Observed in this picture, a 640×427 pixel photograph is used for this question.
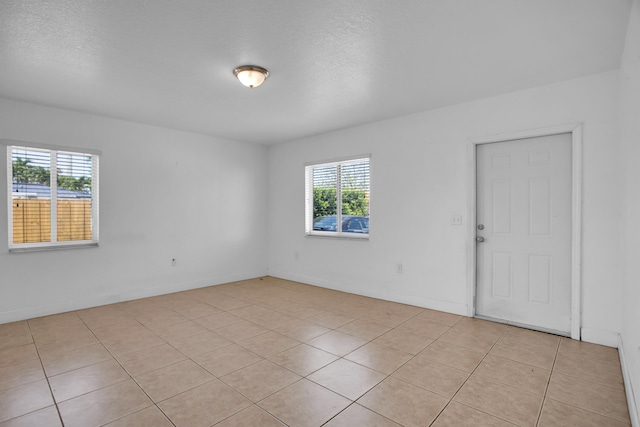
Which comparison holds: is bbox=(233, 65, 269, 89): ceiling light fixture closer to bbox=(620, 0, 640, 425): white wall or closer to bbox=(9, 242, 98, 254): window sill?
bbox=(620, 0, 640, 425): white wall

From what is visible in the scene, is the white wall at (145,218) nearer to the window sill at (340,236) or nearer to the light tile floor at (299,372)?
the light tile floor at (299,372)

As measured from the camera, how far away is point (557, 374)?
2.52 metres

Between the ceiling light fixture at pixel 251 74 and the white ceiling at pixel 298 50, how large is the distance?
0.08 metres

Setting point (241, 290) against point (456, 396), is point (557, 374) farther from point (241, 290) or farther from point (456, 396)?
point (241, 290)

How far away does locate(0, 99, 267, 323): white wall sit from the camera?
388 cm

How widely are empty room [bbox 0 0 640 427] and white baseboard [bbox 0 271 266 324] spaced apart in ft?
0.10

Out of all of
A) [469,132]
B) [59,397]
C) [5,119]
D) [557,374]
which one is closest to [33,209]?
[5,119]

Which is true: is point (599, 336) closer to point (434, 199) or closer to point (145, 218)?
point (434, 199)

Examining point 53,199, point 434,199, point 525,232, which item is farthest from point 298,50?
point 53,199

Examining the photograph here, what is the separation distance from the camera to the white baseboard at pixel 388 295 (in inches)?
157

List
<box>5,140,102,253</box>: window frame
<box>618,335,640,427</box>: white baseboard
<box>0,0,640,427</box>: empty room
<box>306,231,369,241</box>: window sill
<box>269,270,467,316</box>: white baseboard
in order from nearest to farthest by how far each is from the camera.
Result: <box>618,335,640,427</box>: white baseboard → <box>0,0,640,427</box>: empty room → <box>5,140,102,253</box>: window frame → <box>269,270,467,316</box>: white baseboard → <box>306,231,369,241</box>: window sill

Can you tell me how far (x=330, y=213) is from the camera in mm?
5551

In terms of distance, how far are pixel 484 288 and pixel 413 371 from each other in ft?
5.78

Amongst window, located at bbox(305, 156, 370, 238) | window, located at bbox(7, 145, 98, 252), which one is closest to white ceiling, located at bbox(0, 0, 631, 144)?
window, located at bbox(7, 145, 98, 252)
